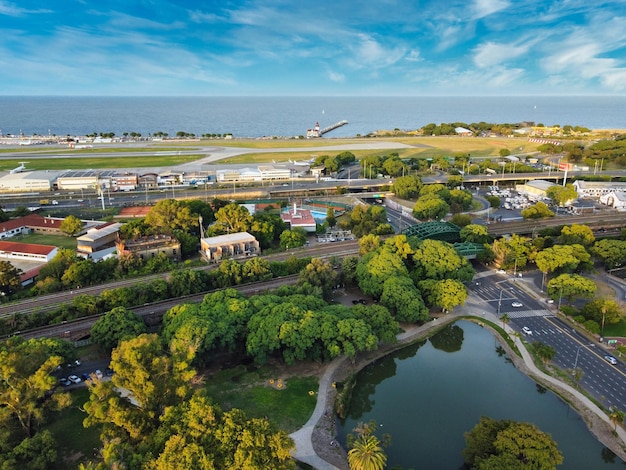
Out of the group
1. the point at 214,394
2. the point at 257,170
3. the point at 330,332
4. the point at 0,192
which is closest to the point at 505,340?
the point at 330,332

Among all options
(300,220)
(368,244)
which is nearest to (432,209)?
(300,220)

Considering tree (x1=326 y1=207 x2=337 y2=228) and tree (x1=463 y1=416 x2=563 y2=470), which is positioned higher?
tree (x1=326 y1=207 x2=337 y2=228)

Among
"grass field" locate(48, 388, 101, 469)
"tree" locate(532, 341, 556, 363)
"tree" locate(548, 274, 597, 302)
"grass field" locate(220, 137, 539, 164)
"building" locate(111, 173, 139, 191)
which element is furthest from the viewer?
"grass field" locate(220, 137, 539, 164)

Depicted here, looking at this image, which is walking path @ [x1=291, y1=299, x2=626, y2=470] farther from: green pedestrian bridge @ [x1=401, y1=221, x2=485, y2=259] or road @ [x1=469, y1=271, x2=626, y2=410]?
green pedestrian bridge @ [x1=401, y1=221, x2=485, y2=259]

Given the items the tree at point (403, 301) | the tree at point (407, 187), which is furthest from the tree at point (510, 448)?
the tree at point (407, 187)

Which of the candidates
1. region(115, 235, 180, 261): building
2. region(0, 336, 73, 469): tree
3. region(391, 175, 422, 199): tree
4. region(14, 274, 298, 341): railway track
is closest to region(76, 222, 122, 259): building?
region(115, 235, 180, 261): building

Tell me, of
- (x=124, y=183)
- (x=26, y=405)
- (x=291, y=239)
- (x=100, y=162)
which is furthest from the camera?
(x=100, y=162)

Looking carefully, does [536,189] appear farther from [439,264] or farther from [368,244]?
Result: [368,244]

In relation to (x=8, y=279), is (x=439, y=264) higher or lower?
higher
